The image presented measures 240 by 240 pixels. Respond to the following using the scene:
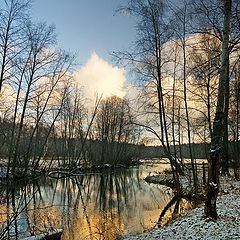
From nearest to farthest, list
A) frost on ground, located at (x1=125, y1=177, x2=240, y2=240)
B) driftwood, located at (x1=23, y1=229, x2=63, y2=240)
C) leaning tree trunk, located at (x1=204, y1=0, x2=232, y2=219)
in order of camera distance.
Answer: frost on ground, located at (x1=125, y1=177, x2=240, y2=240)
leaning tree trunk, located at (x1=204, y1=0, x2=232, y2=219)
driftwood, located at (x1=23, y1=229, x2=63, y2=240)

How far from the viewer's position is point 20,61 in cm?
2330

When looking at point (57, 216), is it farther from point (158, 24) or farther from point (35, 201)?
point (158, 24)

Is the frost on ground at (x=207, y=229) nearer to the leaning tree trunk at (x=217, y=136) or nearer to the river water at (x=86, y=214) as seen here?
the leaning tree trunk at (x=217, y=136)

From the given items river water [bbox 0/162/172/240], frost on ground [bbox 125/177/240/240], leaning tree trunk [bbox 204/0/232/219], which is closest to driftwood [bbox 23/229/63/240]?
river water [bbox 0/162/172/240]

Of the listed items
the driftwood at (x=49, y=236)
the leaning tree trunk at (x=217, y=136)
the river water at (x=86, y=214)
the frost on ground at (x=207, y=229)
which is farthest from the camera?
the river water at (x=86, y=214)

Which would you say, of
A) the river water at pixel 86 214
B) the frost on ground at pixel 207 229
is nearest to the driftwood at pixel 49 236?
the river water at pixel 86 214

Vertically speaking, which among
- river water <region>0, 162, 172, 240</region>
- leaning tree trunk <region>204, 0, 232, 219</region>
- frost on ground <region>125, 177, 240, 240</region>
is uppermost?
leaning tree trunk <region>204, 0, 232, 219</region>

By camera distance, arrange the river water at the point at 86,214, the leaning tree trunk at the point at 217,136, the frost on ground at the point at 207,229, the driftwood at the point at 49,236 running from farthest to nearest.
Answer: the river water at the point at 86,214 → the driftwood at the point at 49,236 → the leaning tree trunk at the point at 217,136 → the frost on ground at the point at 207,229

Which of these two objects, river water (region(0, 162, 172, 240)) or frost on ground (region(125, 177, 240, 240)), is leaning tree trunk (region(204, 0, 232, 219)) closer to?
frost on ground (region(125, 177, 240, 240))

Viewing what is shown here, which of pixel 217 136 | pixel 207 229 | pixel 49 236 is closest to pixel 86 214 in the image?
pixel 49 236

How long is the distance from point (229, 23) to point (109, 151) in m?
50.5

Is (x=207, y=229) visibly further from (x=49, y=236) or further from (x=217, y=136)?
Result: (x=49, y=236)

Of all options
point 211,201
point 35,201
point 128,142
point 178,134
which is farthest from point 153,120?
point 128,142

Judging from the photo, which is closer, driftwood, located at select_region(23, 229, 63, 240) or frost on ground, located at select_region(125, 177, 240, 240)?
frost on ground, located at select_region(125, 177, 240, 240)
